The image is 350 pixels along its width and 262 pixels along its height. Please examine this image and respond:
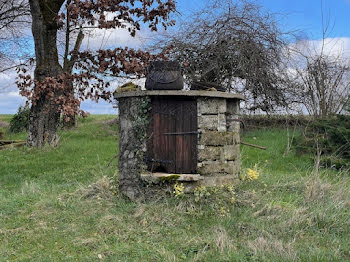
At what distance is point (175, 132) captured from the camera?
19.5 ft

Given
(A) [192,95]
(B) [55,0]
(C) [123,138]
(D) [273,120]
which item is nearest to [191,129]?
(A) [192,95]

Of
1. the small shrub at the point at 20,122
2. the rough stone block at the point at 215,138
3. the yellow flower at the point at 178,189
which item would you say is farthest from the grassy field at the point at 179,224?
the small shrub at the point at 20,122

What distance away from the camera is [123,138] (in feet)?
20.9

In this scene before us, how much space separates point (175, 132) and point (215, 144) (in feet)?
2.24

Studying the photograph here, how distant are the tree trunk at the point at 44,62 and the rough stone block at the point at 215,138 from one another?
23.3 feet

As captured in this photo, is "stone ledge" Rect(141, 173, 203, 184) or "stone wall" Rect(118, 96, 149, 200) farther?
"stone wall" Rect(118, 96, 149, 200)

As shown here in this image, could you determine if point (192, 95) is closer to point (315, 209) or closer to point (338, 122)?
point (315, 209)

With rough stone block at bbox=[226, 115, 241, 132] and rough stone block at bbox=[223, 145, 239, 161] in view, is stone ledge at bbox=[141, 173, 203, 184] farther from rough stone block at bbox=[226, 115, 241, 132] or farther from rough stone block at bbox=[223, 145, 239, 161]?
rough stone block at bbox=[226, 115, 241, 132]

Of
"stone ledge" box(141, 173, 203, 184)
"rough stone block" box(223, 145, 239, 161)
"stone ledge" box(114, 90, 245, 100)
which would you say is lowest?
"stone ledge" box(141, 173, 203, 184)

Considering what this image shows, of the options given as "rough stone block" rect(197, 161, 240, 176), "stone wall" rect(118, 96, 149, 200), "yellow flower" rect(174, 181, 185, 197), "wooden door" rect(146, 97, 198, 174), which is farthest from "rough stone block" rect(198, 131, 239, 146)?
"stone wall" rect(118, 96, 149, 200)

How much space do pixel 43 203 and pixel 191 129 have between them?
105 inches

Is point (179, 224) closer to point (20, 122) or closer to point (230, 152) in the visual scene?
point (230, 152)

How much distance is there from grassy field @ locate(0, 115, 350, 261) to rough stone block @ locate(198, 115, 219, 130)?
3.48 ft

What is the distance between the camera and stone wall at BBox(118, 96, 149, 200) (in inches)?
238
